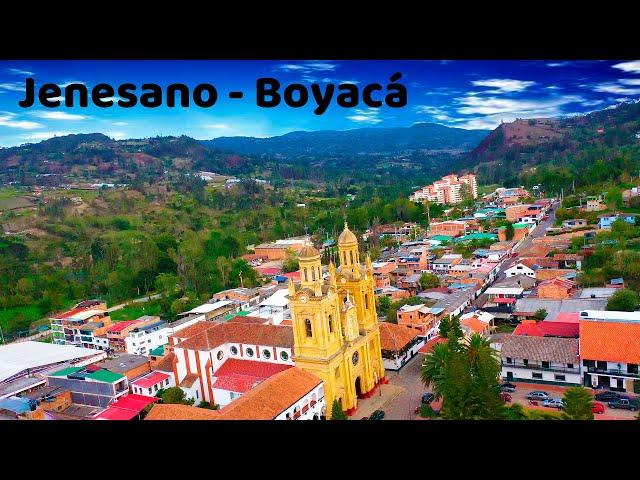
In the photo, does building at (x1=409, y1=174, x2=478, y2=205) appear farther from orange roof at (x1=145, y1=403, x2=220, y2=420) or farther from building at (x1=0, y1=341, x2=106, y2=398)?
orange roof at (x1=145, y1=403, x2=220, y2=420)

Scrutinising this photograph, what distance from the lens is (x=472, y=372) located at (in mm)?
5422

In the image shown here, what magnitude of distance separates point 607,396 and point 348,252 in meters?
3.27

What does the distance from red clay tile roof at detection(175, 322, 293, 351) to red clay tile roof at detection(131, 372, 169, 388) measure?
468 mm

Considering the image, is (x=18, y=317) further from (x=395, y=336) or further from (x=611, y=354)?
(x=611, y=354)

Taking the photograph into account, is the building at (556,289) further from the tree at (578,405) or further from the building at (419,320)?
the tree at (578,405)

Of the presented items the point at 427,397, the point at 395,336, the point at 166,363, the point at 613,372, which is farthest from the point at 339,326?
the point at 613,372

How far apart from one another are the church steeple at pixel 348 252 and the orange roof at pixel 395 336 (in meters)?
1.29

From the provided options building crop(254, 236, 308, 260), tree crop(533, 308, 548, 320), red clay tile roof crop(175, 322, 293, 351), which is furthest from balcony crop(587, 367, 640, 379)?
building crop(254, 236, 308, 260)

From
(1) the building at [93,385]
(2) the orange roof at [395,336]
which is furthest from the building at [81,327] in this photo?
(2) the orange roof at [395,336]

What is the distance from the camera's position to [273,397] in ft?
17.1

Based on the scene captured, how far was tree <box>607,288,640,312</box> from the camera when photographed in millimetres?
7680

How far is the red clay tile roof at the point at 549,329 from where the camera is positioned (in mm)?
7132
